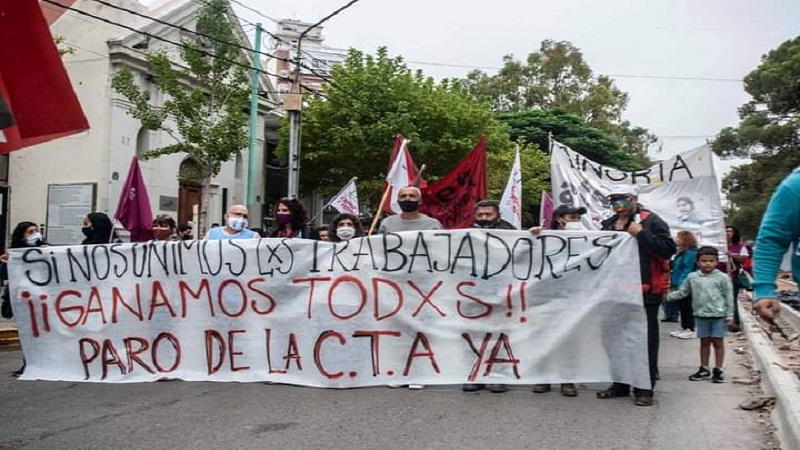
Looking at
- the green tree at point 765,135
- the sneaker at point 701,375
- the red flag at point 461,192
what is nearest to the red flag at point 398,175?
the red flag at point 461,192

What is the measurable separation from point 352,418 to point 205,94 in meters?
15.7

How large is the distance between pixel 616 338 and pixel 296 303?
2.35 metres

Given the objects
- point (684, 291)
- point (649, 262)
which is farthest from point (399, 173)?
point (649, 262)

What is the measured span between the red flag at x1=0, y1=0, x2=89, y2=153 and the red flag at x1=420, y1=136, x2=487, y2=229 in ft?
23.7

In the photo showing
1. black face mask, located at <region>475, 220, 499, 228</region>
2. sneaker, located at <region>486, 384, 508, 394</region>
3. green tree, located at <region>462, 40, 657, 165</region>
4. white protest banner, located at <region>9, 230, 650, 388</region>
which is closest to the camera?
white protest banner, located at <region>9, 230, 650, 388</region>

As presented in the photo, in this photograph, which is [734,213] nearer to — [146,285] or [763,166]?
[763,166]

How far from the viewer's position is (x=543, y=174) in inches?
1473

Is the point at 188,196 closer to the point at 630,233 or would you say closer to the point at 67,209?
the point at 67,209

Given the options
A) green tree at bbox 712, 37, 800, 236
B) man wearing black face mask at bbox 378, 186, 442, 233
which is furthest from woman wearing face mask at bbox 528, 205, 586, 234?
green tree at bbox 712, 37, 800, 236

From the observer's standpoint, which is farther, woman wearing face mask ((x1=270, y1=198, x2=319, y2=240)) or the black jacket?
woman wearing face mask ((x1=270, y1=198, x2=319, y2=240))

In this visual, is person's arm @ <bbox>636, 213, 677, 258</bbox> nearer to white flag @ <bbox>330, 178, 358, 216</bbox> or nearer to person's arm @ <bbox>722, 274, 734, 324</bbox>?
person's arm @ <bbox>722, 274, 734, 324</bbox>

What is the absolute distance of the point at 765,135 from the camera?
124 ft

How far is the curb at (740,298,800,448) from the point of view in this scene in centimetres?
462

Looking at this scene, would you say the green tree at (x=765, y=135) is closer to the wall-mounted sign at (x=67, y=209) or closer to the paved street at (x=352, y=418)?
the wall-mounted sign at (x=67, y=209)
